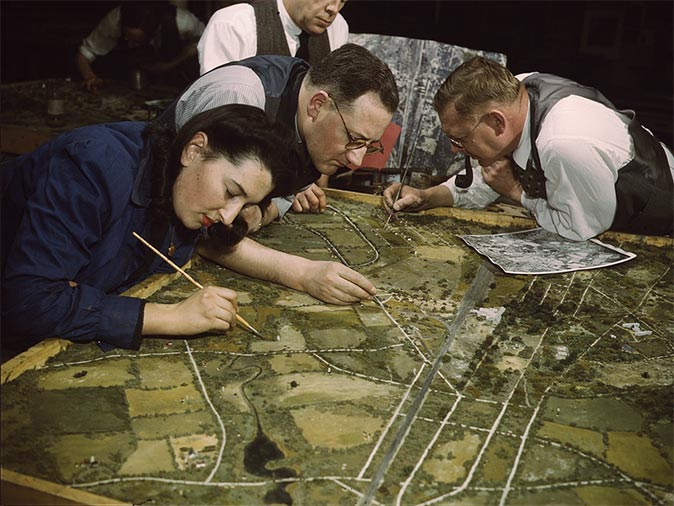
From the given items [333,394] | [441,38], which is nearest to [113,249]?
[333,394]

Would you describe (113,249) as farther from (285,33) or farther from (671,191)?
(671,191)

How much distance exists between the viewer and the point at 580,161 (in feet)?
11.4

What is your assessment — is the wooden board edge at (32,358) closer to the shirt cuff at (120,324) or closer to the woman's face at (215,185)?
the shirt cuff at (120,324)

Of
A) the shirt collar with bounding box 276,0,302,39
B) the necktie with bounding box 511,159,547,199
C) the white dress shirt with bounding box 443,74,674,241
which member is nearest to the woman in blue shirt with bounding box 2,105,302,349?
the white dress shirt with bounding box 443,74,674,241

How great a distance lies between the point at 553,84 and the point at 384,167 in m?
1.55

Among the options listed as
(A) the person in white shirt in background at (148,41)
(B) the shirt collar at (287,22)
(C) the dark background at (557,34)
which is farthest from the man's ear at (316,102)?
(C) the dark background at (557,34)

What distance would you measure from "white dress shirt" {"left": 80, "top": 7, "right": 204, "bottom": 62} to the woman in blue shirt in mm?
4890

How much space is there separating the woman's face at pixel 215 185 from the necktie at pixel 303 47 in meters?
2.13

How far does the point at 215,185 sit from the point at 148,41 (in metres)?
5.21

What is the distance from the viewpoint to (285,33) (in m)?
4.21

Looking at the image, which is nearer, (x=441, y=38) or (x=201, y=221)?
(x=201, y=221)

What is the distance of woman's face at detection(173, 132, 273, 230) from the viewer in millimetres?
2404

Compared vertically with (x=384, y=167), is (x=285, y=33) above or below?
above

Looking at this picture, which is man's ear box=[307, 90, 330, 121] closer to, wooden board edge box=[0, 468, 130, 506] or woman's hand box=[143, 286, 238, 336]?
woman's hand box=[143, 286, 238, 336]
